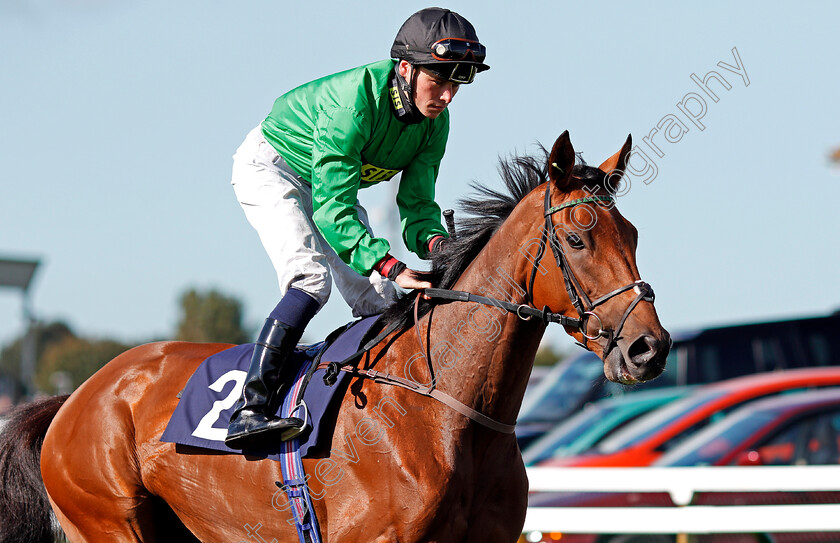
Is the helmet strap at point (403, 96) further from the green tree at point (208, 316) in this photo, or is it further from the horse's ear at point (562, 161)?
the green tree at point (208, 316)

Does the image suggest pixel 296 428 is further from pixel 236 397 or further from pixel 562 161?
pixel 562 161

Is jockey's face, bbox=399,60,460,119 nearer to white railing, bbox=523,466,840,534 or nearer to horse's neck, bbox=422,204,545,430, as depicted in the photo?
horse's neck, bbox=422,204,545,430

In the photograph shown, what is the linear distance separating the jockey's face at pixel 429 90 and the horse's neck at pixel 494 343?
1.90 feet

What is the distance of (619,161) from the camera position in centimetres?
328

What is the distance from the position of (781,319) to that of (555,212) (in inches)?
297

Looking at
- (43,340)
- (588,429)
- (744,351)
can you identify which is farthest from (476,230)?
(43,340)

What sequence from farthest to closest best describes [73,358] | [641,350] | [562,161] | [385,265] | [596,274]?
[73,358]
[385,265]
[562,161]
[596,274]
[641,350]

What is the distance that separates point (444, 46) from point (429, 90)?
0.64ft

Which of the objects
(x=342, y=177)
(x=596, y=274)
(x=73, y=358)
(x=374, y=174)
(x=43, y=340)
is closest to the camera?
(x=596, y=274)

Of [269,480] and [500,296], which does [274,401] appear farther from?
[500,296]

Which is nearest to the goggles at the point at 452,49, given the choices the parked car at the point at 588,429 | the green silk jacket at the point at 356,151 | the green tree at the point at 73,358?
the green silk jacket at the point at 356,151

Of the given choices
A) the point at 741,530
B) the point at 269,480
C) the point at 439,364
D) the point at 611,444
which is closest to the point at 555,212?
the point at 439,364

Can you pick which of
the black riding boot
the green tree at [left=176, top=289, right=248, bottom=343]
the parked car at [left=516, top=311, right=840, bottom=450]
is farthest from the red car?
the green tree at [left=176, top=289, right=248, bottom=343]

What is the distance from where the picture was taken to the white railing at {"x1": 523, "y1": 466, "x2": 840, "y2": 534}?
534cm
